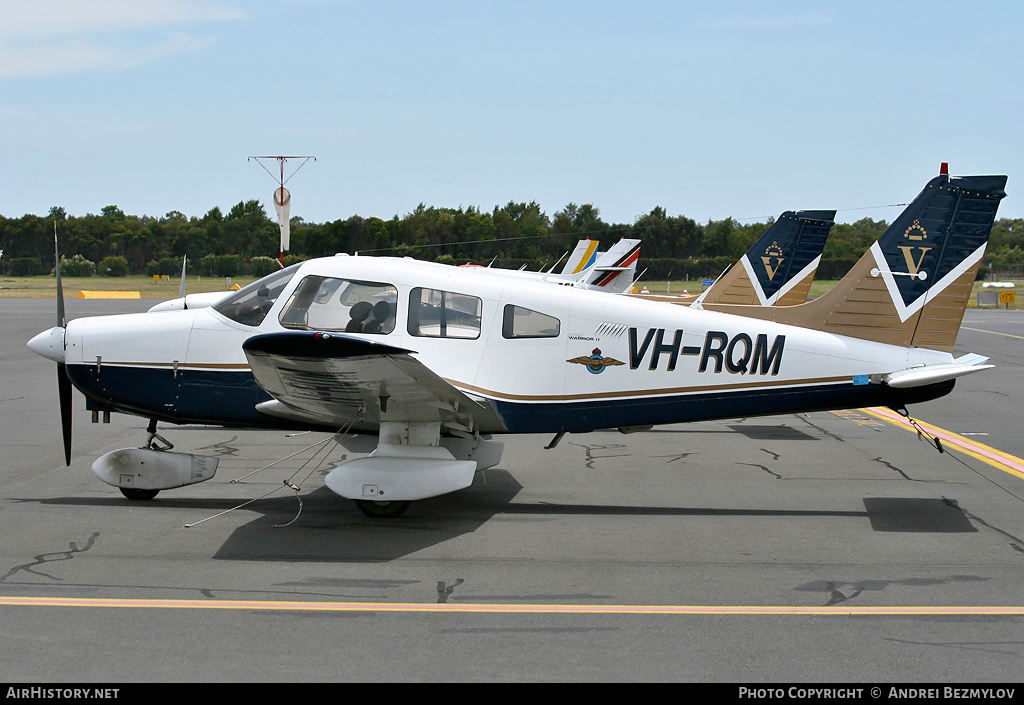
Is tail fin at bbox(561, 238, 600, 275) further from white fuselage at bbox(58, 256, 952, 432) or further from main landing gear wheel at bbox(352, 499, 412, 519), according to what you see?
main landing gear wheel at bbox(352, 499, 412, 519)

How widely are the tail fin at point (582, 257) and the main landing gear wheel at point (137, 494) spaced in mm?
26347

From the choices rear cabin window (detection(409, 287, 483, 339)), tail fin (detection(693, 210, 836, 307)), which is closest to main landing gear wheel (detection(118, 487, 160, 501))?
rear cabin window (detection(409, 287, 483, 339))

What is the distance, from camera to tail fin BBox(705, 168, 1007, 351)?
809cm

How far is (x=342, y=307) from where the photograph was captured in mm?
7906

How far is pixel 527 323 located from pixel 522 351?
0.27m

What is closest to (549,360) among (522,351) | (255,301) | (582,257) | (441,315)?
(522,351)

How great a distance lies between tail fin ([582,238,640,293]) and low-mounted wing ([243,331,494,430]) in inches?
849

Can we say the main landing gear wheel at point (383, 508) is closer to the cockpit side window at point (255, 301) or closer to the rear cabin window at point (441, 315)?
the rear cabin window at point (441, 315)

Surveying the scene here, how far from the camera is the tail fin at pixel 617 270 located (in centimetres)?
2883

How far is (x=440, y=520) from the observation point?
305 inches

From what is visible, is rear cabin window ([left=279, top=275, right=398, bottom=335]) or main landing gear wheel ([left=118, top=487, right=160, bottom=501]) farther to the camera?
main landing gear wheel ([left=118, top=487, right=160, bottom=501])

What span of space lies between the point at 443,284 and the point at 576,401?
1.68 meters

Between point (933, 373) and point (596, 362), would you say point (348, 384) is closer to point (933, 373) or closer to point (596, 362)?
point (596, 362)
